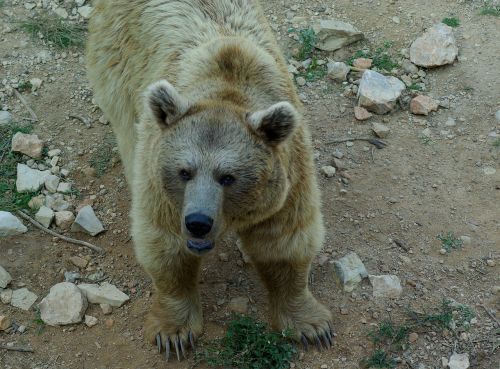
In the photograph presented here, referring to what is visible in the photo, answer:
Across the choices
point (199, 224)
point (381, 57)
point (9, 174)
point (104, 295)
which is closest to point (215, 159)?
point (199, 224)

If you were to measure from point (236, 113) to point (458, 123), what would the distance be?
3.11 metres

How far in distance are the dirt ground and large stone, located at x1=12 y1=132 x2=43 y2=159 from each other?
20 centimetres

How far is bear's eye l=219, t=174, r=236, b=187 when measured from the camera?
363 centimetres

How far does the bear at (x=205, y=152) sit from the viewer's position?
12.1 feet

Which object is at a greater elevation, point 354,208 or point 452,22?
point 452,22

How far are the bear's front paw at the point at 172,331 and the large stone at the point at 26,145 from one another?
6.49 feet

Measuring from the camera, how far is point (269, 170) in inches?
149

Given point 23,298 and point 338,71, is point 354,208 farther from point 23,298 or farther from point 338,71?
point 23,298

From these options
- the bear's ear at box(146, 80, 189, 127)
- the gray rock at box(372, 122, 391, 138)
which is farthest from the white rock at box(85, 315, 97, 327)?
the gray rock at box(372, 122, 391, 138)

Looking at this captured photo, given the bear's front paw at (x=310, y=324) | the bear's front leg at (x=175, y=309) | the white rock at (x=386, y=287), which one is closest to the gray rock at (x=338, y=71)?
the white rock at (x=386, y=287)

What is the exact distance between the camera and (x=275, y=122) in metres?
3.69

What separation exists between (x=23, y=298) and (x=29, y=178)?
1.20 metres

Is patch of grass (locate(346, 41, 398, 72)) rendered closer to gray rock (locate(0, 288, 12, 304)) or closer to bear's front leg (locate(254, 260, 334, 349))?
bear's front leg (locate(254, 260, 334, 349))

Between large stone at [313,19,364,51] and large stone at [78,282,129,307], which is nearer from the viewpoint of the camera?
large stone at [78,282,129,307]
